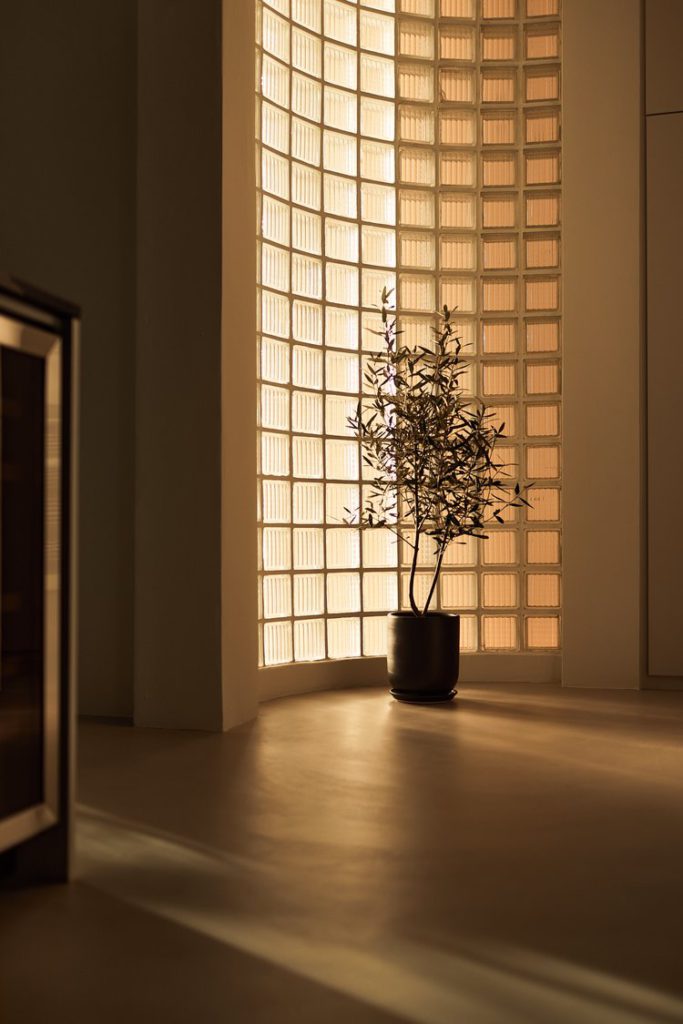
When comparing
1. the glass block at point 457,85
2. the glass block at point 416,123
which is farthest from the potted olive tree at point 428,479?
the glass block at point 457,85

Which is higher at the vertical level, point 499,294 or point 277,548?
point 499,294

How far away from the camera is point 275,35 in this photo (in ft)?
16.7

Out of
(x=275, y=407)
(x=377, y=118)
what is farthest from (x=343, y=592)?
(x=377, y=118)

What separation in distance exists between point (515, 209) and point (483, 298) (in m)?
0.49

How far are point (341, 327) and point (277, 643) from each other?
5.22ft

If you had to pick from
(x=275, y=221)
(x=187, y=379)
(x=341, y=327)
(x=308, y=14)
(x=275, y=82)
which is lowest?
(x=187, y=379)

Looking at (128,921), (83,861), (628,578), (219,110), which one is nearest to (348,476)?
(628,578)

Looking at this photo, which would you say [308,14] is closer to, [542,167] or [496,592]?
[542,167]

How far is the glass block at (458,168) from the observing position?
5.79 meters

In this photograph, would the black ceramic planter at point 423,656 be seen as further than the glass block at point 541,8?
No

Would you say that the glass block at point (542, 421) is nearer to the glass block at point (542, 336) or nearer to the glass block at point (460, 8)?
the glass block at point (542, 336)

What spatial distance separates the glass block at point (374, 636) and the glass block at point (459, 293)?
65.0 inches

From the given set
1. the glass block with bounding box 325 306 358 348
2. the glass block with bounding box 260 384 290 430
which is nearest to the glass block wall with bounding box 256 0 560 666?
the glass block with bounding box 325 306 358 348

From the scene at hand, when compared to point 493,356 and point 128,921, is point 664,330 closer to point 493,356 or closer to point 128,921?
point 493,356
